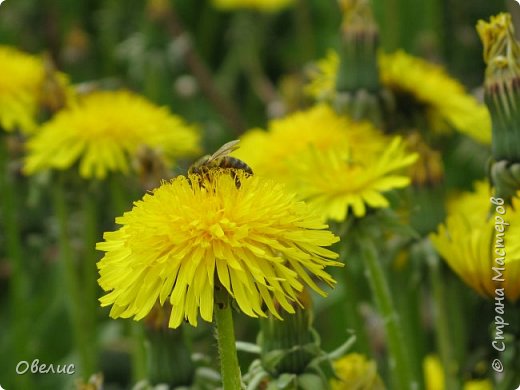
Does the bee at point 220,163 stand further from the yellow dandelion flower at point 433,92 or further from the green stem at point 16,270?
the green stem at point 16,270

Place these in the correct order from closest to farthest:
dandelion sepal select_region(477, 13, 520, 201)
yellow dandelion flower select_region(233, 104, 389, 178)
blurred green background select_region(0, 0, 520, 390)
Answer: dandelion sepal select_region(477, 13, 520, 201)
yellow dandelion flower select_region(233, 104, 389, 178)
blurred green background select_region(0, 0, 520, 390)

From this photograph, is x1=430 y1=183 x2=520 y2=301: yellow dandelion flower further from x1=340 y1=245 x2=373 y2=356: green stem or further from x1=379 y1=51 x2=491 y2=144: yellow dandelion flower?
x1=379 y1=51 x2=491 y2=144: yellow dandelion flower

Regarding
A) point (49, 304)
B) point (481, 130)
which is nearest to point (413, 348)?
point (481, 130)

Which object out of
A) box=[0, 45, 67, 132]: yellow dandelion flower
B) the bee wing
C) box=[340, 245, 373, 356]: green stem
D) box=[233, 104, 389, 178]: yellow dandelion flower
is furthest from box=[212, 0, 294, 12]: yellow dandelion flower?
the bee wing

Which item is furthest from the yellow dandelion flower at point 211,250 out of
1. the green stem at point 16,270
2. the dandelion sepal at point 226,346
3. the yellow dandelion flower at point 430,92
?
the green stem at point 16,270

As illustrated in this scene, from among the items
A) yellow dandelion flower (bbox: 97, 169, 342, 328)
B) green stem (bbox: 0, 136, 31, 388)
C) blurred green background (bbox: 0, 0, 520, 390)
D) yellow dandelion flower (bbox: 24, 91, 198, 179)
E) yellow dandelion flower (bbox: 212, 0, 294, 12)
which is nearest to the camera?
yellow dandelion flower (bbox: 97, 169, 342, 328)

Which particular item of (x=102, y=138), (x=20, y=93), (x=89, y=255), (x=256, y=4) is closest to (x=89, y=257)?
(x=89, y=255)

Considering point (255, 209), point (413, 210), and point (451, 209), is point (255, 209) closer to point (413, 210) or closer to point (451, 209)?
point (413, 210)
